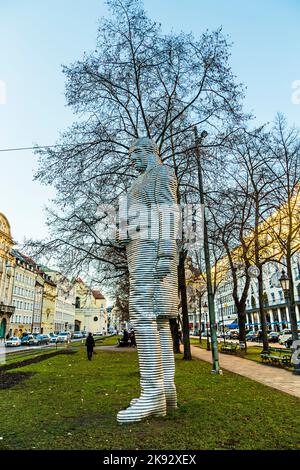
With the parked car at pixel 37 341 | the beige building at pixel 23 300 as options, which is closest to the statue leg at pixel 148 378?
the parked car at pixel 37 341

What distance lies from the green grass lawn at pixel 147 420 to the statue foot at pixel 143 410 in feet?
0.39

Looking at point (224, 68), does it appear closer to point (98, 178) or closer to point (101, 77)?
point (101, 77)

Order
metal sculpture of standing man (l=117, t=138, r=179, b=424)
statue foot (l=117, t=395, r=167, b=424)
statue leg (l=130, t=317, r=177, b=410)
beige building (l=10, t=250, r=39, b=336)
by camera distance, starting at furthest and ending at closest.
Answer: beige building (l=10, t=250, r=39, b=336) < statue leg (l=130, t=317, r=177, b=410) < metal sculpture of standing man (l=117, t=138, r=179, b=424) < statue foot (l=117, t=395, r=167, b=424)

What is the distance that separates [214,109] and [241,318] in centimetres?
1615

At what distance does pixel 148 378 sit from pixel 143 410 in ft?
1.54

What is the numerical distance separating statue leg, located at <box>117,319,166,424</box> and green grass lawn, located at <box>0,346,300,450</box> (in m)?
0.16

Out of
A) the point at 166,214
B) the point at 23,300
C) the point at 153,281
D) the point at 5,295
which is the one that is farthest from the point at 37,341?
the point at 166,214

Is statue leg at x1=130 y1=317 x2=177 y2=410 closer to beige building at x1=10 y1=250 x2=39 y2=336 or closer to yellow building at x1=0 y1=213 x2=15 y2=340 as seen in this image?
yellow building at x1=0 y1=213 x2=15 y2=340

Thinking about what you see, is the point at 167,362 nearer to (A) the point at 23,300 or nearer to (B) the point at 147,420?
(B) the point at 147,420

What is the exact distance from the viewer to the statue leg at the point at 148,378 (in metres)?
5.50

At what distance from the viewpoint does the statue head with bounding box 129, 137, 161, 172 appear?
7000mm

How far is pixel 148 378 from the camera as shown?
18.6 ft

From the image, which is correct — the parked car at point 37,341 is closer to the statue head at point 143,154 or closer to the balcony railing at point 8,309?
the balcony railing at point 8,309

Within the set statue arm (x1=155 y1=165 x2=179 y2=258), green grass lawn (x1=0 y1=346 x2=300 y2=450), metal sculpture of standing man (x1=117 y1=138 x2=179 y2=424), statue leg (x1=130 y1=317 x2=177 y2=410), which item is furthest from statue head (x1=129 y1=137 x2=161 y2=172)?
green grass lawn (x1=0 y1=346 x2=300 y2=450)
